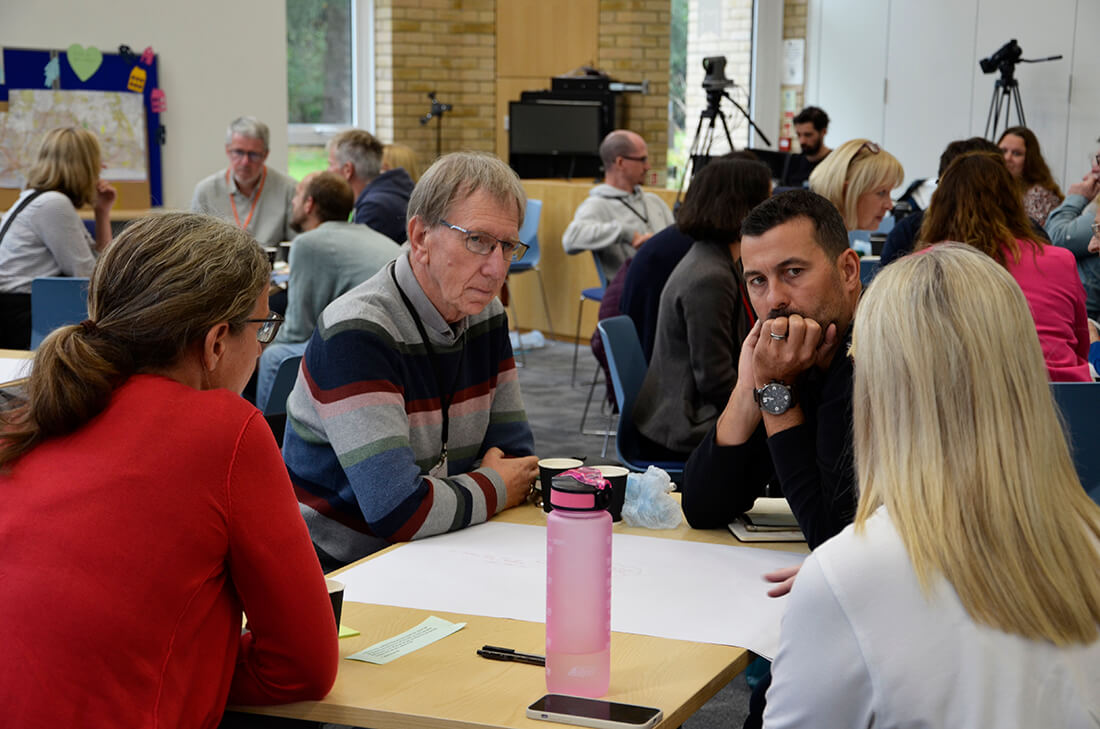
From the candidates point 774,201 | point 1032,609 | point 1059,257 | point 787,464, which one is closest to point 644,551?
point 787,464

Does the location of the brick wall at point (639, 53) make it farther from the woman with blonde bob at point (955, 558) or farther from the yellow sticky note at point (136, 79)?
the woman with blonde bob at point (955, 558)

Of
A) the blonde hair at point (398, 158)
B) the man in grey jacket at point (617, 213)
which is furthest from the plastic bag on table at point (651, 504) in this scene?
the blonde hair at point (398, 158)

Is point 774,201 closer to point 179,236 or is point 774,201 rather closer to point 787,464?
point 787,464

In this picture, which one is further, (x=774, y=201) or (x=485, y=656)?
(x=774, y=201)

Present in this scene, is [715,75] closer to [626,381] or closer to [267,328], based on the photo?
[626,381]

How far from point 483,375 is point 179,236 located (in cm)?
95

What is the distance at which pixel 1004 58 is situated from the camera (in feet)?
29.2

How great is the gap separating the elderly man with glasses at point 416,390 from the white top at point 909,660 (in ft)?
3.10

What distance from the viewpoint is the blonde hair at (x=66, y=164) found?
15.6 feet

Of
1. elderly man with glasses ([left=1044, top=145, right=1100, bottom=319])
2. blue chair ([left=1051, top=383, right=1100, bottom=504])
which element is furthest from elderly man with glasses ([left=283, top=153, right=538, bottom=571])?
elderly man with glasses ([left=1044, top=145, right=1100, bottom=319])

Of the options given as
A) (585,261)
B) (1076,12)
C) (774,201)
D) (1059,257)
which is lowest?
(585,261)

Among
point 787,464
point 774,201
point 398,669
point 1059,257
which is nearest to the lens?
point 398,669

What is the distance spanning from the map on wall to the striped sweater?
4.85 metres

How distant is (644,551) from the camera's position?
6.30 ft
